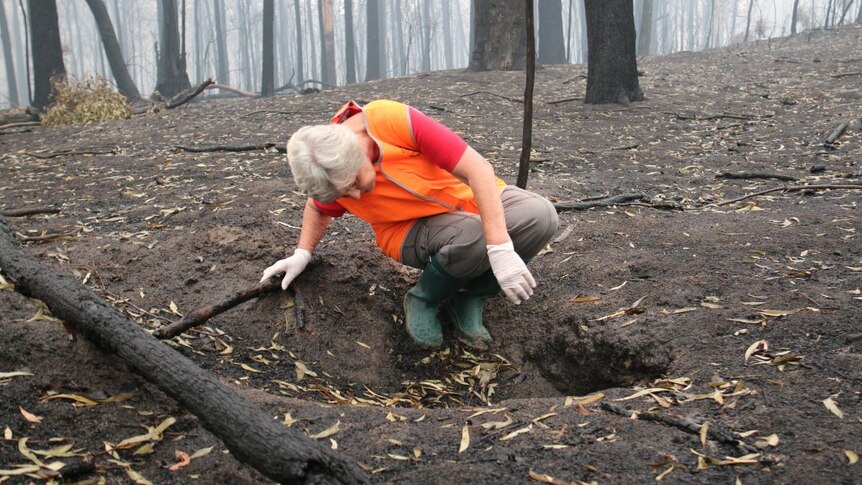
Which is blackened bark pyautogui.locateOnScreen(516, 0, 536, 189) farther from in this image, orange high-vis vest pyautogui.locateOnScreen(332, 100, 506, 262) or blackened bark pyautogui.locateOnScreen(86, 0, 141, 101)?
blackened bark pyautogui.locateOnScreen(86, 0, 141, 101)

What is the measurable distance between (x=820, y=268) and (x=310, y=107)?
24.0ft

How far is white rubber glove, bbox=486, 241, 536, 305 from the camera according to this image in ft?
9.50

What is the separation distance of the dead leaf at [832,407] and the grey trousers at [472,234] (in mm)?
1363

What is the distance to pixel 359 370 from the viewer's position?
3344mm

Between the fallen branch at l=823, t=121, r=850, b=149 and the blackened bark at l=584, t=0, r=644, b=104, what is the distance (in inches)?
100

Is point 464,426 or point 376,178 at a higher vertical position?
point 376,178

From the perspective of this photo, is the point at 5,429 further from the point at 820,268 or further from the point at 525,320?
the point at 820,268

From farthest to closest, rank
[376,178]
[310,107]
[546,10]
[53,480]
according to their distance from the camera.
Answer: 1. [546,10]
2. [310,107]
3. [376,178]
4. [53,480]

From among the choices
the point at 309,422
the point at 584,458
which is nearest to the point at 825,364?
the point at 584,458

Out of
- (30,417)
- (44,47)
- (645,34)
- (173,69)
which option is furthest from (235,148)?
(645,34)

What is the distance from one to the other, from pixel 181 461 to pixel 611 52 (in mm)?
7709

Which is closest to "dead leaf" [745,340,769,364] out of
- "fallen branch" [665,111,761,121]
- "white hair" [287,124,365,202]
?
"white hair" [287,124,365,202]

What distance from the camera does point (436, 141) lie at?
115 inches

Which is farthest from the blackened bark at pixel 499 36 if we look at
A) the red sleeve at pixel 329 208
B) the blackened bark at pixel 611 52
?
the red sleeve at pixel 329 208
